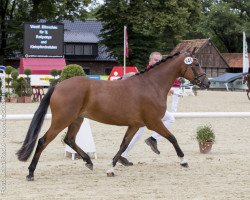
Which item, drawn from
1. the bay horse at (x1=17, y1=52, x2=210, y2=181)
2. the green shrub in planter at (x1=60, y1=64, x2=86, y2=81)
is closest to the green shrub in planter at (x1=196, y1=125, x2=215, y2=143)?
the bay horse at (x1=17, y1=52, x2=210, y2=181)

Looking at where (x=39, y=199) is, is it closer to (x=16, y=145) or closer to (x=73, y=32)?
(x=16, y=145)

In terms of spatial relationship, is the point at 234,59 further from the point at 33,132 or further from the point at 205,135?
the point at 33,132

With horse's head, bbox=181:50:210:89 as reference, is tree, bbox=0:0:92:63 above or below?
above

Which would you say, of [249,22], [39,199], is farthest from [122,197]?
[249,22]

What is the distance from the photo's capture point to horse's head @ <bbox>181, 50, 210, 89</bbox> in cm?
925

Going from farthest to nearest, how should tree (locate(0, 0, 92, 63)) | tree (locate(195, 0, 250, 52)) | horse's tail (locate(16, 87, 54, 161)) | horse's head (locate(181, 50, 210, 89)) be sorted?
tree (locate(195, 0, 250, 52)), tree (locate(0, 0, 92, 63)), horse's head (locate(181, 50, 210, 89)), horse's tail (locate(16, 87, 54, 161))

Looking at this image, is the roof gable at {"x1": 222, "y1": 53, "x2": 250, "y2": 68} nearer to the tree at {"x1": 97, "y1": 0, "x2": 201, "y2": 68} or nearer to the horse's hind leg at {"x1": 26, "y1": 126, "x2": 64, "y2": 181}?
the tree at {"x1": 97, "y1": 0, "x2": 201, "y2": 68}

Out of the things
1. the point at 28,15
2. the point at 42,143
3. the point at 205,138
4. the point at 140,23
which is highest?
the point at 28,15

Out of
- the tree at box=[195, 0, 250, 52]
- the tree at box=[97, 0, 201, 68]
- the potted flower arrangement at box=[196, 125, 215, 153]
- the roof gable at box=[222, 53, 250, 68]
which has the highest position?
the tree at box=[195, 0, 250, 52]

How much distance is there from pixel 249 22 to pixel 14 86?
160 feet

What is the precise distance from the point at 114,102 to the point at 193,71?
1494 mm

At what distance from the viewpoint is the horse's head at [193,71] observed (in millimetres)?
9250

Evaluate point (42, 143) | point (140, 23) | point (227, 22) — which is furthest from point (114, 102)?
point (227, 22)

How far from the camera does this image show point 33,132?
27.8 ft
